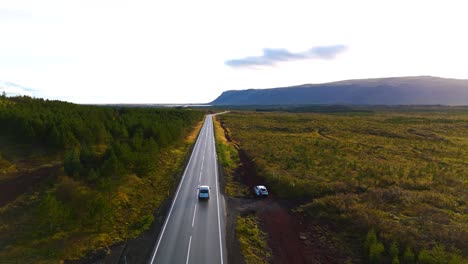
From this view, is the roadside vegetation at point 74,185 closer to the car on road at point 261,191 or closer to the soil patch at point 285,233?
the soil patch at point 285,233

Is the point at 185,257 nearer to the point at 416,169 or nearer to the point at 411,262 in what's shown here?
the point at 411,262

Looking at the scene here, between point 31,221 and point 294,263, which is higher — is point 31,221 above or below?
above

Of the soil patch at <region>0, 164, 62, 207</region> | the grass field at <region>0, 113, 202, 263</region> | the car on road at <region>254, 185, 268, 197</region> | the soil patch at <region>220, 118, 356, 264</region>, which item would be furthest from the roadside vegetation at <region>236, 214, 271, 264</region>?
the soil patch at <region>0, 164, 62, 207</region>

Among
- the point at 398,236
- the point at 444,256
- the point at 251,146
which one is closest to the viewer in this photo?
the point at 444,256

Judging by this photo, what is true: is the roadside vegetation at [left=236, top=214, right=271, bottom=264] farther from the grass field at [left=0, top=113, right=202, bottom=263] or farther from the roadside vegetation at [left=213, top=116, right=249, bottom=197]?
the grass field at [left=0, top=113, right=202, bottom=263]

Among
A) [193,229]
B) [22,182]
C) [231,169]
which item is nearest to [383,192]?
[193,229]

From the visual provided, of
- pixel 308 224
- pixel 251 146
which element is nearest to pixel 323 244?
pixel 308 224

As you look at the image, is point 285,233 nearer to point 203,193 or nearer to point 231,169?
point 203,193
